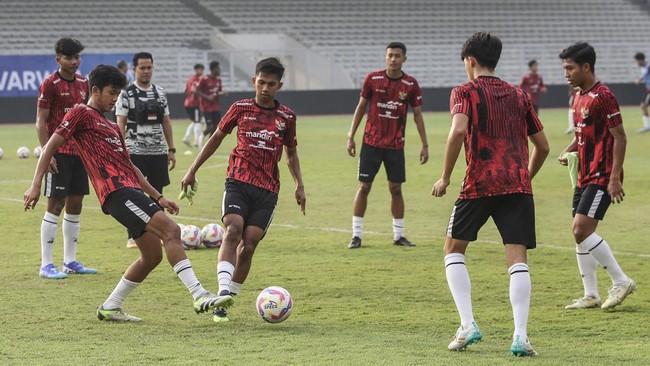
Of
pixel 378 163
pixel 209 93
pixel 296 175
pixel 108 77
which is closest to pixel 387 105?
pixel 378 163

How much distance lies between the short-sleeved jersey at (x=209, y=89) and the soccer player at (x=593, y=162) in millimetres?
19595

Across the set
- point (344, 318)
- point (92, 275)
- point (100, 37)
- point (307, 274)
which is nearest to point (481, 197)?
point (344, 318)

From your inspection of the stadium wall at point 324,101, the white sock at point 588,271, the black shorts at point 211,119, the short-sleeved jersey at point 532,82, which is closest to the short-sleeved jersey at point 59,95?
the white sock at point 588,271

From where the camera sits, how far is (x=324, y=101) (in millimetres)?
44125

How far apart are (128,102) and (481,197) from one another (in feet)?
19.5

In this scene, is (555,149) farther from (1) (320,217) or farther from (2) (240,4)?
(2) (240,4)

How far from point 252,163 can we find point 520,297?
260 cm

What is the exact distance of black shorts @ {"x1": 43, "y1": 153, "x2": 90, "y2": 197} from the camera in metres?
10.3

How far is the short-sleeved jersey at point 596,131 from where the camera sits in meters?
8.42

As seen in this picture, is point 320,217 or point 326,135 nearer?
point 320,217

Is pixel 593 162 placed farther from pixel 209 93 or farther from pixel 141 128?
pixel 209 93

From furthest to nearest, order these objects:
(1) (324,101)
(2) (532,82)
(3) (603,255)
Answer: (1) (324,101) < (2) (532,82) < (3) (603,255)

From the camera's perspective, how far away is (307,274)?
1053 centimetres

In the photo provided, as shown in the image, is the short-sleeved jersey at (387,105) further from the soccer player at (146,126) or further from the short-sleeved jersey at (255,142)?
the short-sleeved jersey at (255,142)
